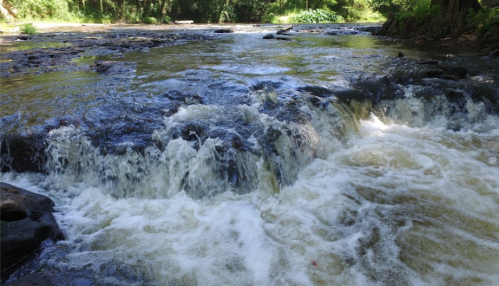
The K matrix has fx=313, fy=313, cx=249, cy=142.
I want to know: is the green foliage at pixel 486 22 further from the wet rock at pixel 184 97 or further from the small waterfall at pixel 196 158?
the wet rock at pixel 184 97

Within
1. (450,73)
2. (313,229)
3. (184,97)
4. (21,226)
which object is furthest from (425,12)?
(21,226)

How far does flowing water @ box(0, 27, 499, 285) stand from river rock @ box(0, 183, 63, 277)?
18cm

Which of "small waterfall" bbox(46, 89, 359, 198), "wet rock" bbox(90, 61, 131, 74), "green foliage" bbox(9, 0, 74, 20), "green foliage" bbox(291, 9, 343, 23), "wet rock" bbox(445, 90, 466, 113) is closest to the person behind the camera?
"small waterfall" bbox(46, 89, 359, 198)

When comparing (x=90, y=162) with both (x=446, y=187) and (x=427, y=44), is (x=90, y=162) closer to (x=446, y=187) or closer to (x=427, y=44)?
(x=446, y=187)

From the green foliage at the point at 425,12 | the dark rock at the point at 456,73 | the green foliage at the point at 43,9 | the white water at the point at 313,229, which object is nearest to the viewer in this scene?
the white water at the point at 313,229

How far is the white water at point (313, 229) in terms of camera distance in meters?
2.77

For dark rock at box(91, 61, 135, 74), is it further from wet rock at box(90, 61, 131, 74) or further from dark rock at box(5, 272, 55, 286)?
dark rock at box(5, 272, 55, 286)

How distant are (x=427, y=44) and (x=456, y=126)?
9.54 m

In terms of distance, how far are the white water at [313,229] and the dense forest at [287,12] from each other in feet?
38.1

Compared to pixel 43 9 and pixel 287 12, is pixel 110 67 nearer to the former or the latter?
pixel 43 9

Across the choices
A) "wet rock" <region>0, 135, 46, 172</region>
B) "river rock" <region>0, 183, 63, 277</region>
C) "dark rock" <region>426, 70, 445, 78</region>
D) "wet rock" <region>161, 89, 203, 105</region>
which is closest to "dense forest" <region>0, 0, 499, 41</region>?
"dark rock" <region>426, 70, 445, 78</region>

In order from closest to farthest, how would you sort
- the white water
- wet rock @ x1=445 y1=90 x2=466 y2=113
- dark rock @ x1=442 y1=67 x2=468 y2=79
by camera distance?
the white water
wet rock @ x1=445 y1=90 x2=466 y2=113
dark rock @ x1=442 y1=67 x2=468 y2=79

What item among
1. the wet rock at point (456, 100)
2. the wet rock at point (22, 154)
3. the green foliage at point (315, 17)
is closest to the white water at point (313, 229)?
the wet rock at point (22, 154)

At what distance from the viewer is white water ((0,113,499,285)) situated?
277 cm
